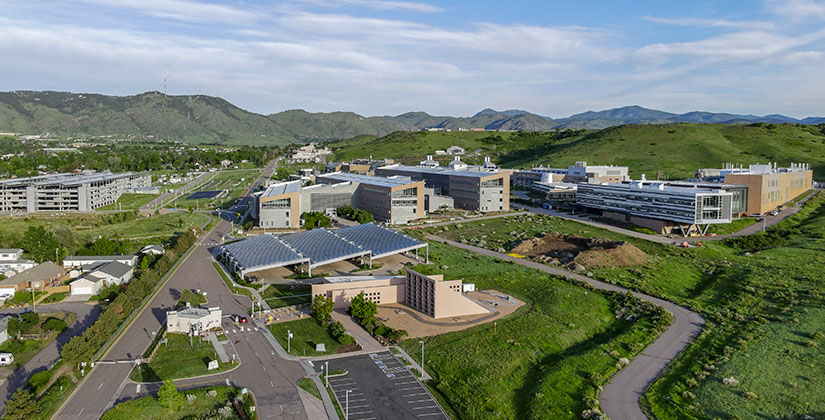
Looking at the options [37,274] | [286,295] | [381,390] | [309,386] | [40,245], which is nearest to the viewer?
[381,390]

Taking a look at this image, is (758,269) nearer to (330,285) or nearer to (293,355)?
(330,285)

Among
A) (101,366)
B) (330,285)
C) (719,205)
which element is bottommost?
(101,366)

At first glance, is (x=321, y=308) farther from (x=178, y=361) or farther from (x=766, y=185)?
(x=766, y=185)

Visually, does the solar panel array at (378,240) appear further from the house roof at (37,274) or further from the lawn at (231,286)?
the house roof at (37,274)

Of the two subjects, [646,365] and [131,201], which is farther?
[131,201]

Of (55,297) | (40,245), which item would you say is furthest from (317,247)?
(40,245)

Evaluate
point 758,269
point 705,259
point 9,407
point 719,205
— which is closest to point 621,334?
point 758,269

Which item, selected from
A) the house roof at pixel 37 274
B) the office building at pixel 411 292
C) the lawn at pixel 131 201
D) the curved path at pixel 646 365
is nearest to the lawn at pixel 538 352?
the curved path at pixel 646 365
